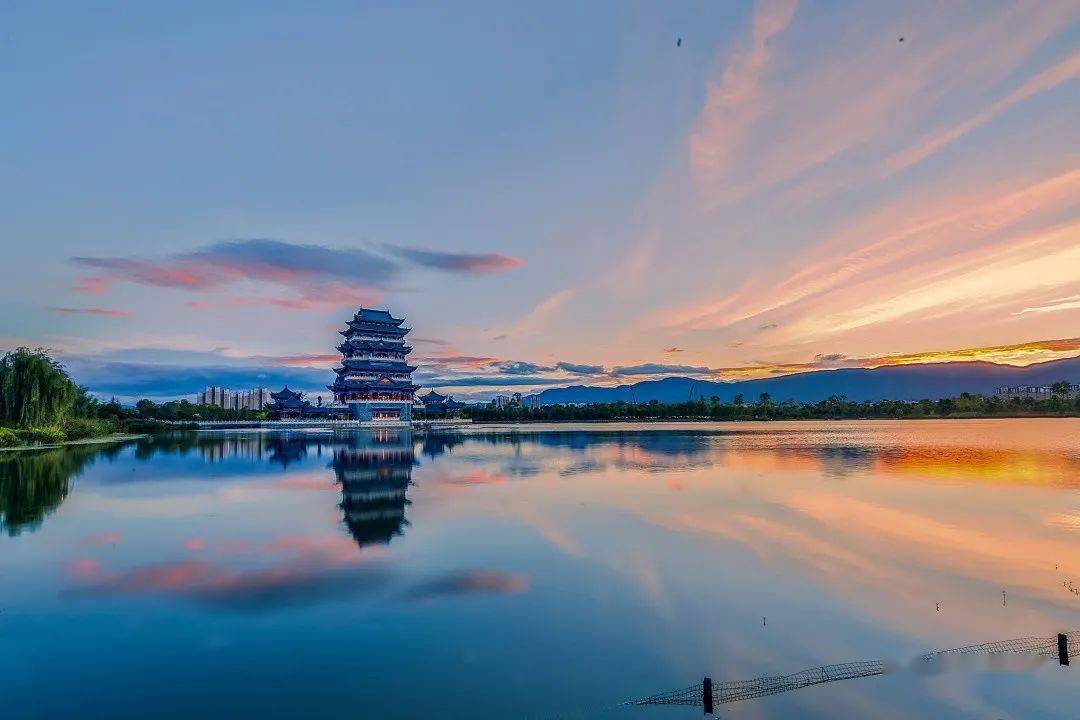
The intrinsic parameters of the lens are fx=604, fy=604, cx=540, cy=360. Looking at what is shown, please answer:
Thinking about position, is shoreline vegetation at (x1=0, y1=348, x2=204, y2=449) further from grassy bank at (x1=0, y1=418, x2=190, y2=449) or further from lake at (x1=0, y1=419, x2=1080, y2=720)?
lake at (x1=0, y1=419, x2=1080, y2=720)

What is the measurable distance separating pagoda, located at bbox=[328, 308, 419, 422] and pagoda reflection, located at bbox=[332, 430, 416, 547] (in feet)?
125

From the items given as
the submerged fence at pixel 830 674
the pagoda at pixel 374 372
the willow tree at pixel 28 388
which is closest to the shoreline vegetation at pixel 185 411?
the willow tree at pixel 28 388

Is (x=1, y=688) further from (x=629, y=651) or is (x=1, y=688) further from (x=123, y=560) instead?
(x=629, y=651)

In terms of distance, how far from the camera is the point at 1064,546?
14383 millimetres

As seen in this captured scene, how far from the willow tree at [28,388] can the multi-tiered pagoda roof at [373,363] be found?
39.7 m

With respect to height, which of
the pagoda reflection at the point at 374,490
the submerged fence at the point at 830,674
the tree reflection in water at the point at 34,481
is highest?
the tree reflection in water at the point at 34,481

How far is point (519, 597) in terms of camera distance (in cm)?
1110

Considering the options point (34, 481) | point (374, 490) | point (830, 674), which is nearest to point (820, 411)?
point (374, 490)

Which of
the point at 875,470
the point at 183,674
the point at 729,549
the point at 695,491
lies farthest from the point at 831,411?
the point at 183,674

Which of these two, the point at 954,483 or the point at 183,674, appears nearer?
the point at 183,674

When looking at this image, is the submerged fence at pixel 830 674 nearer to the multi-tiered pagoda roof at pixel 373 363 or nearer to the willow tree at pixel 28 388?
the willow tree at pixel 28 388

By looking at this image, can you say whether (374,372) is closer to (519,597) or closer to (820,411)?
(519,597)

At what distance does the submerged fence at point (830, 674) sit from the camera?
7.25 metres

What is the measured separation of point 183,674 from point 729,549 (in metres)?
11.4
